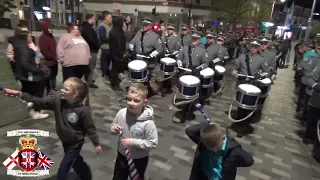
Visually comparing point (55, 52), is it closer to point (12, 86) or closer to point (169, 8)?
point (12, 86)

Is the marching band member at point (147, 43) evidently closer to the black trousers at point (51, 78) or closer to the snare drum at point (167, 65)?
the snare drum at point (167, 65)

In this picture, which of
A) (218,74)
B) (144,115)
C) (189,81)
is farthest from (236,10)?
(144,115)

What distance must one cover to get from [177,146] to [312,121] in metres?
3.08

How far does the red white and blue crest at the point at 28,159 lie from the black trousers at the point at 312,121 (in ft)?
17.1

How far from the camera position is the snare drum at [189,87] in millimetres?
5566

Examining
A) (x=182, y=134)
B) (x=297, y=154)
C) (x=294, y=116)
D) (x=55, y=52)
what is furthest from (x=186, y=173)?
(x=294, y=116)

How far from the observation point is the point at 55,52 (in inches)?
238

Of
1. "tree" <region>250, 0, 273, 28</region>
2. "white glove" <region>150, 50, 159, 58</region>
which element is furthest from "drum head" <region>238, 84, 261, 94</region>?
"tree" <region>250, 0, 273, 28</region>

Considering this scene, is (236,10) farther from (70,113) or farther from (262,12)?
(70,113)

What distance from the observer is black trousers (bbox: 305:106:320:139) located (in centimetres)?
530

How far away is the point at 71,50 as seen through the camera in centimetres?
564

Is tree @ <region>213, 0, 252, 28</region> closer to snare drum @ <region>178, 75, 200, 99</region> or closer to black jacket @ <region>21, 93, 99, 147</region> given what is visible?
snare drum @ <region>178, 75, 200, 99</region>

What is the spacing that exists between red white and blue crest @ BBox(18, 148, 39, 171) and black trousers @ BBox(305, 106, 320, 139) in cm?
521

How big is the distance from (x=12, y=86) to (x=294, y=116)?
7314mm
